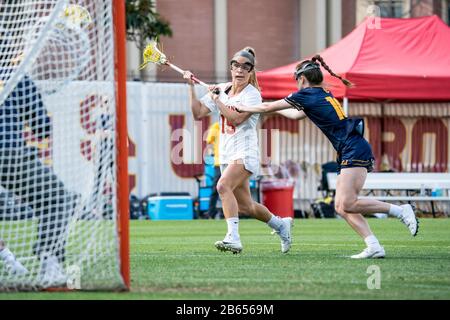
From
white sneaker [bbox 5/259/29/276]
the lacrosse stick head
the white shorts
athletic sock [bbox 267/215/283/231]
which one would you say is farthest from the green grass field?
the lacrosse stick head

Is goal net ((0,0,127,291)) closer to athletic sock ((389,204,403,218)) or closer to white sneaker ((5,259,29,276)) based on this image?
white sneaker ((5,259,29,276))

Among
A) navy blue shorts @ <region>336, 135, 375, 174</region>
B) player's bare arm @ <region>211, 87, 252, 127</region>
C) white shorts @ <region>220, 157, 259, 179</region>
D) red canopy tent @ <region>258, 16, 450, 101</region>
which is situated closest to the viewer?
navy blue shorts @ <region>336, 135, 375, 174</region>

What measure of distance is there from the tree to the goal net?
18811 millimetres

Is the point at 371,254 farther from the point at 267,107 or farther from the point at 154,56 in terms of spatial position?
the point at 154,56

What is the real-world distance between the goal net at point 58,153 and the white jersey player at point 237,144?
2.26 metres

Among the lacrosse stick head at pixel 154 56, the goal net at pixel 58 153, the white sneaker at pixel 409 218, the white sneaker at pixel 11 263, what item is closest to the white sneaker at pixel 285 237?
the white sneaker at pixel 409 218

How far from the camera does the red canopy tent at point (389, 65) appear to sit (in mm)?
20938

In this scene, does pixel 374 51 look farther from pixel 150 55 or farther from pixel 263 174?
pixel 150 55

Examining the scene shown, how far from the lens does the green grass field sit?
24.6 feet

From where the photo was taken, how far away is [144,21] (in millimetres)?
28250

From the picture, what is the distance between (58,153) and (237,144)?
255 centimetres

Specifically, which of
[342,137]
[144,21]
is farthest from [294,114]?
[144,21]

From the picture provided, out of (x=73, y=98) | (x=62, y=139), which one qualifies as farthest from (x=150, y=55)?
(x=62, y=139)

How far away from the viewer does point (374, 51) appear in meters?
21.9
